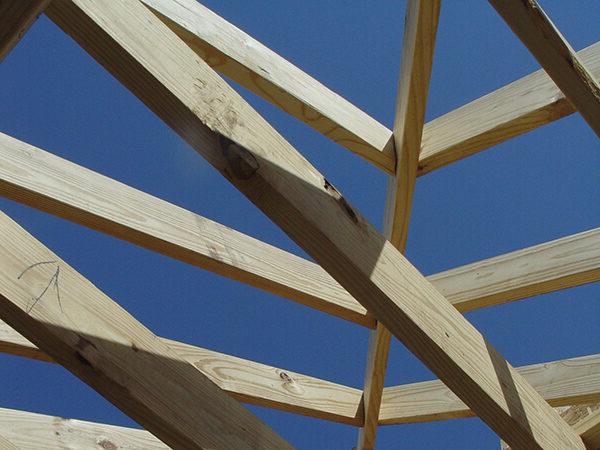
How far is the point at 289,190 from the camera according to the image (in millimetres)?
1492

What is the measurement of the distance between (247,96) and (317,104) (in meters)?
2.71

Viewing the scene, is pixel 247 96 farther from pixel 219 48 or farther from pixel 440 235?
pixel 440 235

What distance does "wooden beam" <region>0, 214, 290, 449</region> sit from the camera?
1658 millimetres

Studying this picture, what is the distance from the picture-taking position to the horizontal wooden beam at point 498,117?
250 cm

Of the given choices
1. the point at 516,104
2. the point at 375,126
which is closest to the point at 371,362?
the point at 375,126

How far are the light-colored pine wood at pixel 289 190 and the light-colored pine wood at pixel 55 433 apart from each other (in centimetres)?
153

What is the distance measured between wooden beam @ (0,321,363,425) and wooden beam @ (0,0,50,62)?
66.1 inches

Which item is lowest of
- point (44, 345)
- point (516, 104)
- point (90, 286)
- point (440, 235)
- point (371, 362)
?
point (44, 345)

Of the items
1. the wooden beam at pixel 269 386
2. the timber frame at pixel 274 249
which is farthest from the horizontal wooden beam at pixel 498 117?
the wooden beam at pixel 269 386

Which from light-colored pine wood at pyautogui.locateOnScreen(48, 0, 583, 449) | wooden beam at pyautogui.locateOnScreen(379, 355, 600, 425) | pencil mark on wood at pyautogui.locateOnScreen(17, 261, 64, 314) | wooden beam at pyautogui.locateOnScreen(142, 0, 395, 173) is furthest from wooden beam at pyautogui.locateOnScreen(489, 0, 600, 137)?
wooden beam at pyautogui.locateOnScreen(379, 355, 600, 425)

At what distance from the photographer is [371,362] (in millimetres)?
3303

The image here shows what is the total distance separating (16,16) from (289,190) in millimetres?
578

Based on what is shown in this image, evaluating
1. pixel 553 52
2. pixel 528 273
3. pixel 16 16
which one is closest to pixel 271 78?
pixel 553 52

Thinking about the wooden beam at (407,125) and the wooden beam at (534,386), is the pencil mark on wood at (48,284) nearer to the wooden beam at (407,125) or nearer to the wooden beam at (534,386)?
the wooden beam at (407,125)
